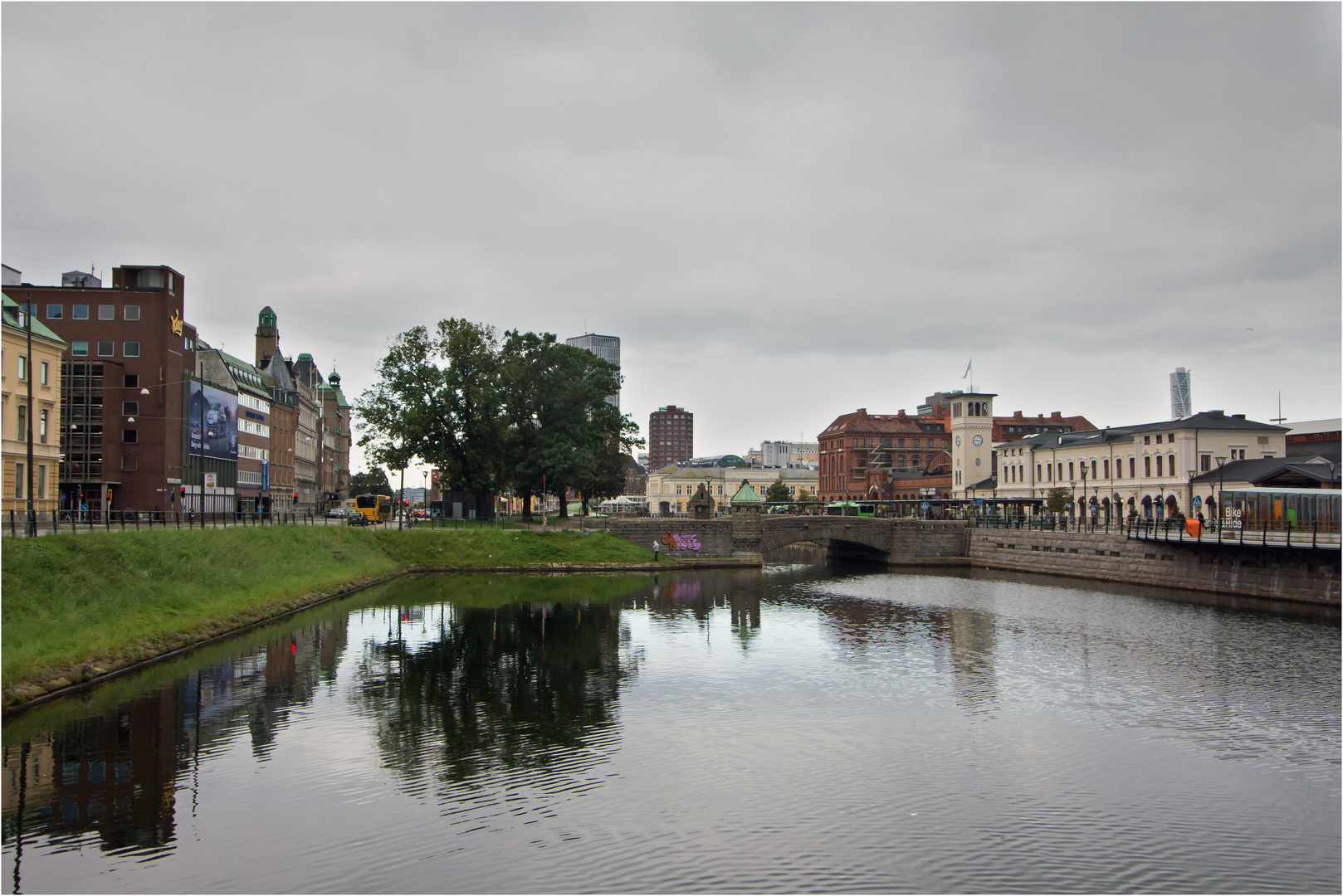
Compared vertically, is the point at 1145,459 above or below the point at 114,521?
above

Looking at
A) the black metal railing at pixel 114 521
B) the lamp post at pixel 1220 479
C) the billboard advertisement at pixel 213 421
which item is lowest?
the black metal railing at pixel 114 521

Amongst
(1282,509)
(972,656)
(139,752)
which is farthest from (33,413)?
(1282,509)

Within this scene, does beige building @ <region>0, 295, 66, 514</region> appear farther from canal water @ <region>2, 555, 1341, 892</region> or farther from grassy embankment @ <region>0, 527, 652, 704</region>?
canal water @ <region>2, 555, 1341, 892</region>

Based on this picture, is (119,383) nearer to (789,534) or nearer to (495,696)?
(789,534)

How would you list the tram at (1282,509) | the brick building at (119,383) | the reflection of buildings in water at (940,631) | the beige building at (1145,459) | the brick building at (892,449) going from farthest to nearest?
the brick building at (892,449) < the beige building at (1145,459) < the brick building at (119,383) < the tram at (1282,509) < the reflection of buildings in water at (940,631)

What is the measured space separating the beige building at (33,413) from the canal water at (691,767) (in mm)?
26332

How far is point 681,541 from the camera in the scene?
8481 cm

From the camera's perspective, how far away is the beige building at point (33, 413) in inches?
2142

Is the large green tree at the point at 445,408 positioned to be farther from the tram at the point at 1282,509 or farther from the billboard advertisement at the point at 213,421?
the tram at the point at 1282,509

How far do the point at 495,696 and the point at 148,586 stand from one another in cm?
1774

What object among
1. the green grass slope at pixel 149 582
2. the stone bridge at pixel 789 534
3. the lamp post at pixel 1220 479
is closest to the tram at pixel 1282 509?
the lamp post at pixel 1220 479

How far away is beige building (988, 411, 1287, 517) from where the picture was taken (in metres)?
89.8

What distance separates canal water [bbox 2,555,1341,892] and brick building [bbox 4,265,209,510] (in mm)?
49698

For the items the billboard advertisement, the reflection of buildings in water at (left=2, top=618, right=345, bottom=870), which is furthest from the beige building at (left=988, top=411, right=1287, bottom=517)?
the billboard advertisement
